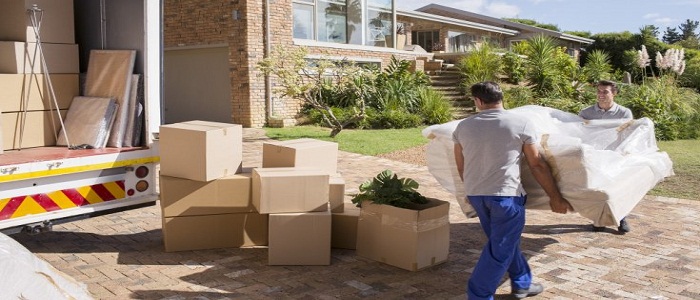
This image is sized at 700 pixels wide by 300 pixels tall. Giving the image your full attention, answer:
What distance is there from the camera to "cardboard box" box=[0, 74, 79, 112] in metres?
6.29

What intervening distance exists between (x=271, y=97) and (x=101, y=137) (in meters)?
11.2

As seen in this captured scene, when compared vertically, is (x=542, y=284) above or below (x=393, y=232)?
below

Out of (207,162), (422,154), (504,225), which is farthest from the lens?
(422,154)

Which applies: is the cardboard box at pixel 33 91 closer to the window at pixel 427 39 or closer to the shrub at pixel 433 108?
the shrub at pixel 433 108

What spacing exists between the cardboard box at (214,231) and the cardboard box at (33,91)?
68.5 inches

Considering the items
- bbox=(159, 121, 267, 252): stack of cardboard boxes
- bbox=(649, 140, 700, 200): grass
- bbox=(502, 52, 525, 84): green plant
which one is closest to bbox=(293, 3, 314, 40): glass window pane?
bbox=(502, 52, 525, 84): green plant

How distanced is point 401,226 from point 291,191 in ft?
3.08

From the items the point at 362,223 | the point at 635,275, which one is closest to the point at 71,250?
the point at 362,223

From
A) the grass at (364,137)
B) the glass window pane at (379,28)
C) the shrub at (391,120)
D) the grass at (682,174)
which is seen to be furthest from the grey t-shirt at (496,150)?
the glass window pane at (379,28)

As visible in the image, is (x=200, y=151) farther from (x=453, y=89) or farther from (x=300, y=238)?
(x=453, y=89)

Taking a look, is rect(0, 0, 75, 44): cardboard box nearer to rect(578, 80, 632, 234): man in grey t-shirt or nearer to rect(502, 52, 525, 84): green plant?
rect(578, 80, 632, 234): man in grey t-shirt

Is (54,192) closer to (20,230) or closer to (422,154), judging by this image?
(20,230)

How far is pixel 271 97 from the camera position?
57.6ft

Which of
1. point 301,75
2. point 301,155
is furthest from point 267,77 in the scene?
point 301,155
